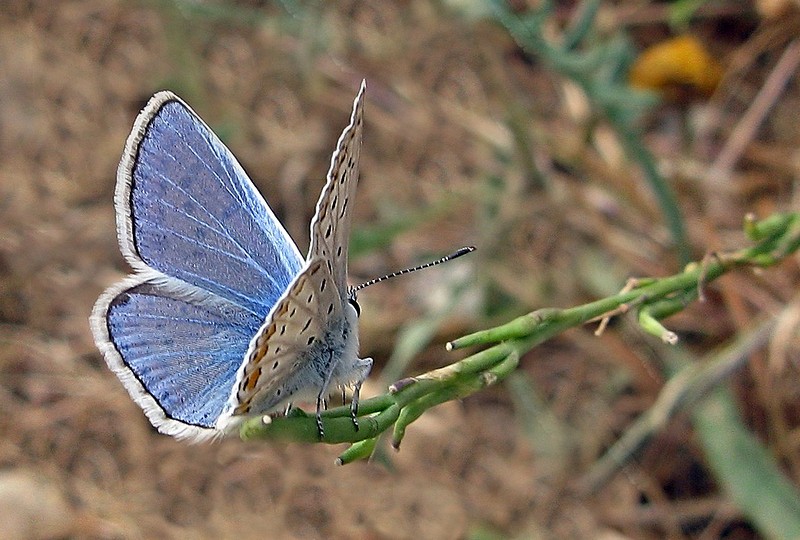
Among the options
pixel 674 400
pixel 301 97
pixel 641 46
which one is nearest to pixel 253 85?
pixel 301 97

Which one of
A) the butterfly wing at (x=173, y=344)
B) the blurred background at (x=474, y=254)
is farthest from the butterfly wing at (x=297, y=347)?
the blurred background at (x=474, y=254)

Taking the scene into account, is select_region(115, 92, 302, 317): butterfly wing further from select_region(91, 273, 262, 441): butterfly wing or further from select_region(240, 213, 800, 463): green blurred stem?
select_region(240, 213, 800, 463): green blurred stem

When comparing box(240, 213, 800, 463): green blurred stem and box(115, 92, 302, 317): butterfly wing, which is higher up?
box(115, 92, 302, 317): butterfly wing

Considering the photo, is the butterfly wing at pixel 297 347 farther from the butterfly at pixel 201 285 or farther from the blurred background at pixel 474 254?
the blurred background at pixel 474 254

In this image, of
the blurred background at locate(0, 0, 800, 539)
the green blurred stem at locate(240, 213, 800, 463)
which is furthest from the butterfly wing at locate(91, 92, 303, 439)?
the blurred background at locate(0, 0, 800, 539)

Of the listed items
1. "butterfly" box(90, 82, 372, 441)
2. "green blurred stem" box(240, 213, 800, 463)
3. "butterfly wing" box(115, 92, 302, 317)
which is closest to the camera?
"green blurred stem" box(240, 213, 800, 463)

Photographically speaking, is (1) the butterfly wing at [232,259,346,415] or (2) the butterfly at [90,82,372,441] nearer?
(1) the butterfly wing at [232,259,346,415]

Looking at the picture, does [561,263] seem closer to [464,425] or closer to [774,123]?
[464,425]

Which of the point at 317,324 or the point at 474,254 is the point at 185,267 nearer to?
the point at 317,324

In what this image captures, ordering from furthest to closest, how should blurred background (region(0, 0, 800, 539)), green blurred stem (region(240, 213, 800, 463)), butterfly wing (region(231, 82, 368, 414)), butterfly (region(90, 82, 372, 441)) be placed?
blurred background (region(0, 0, 800, 539))
butterfly (region(90, 82, 372, 441))
butterfly wing (region(231, 82, 368, 414))
green blurred stem (region(240, 213, 800, 463))
